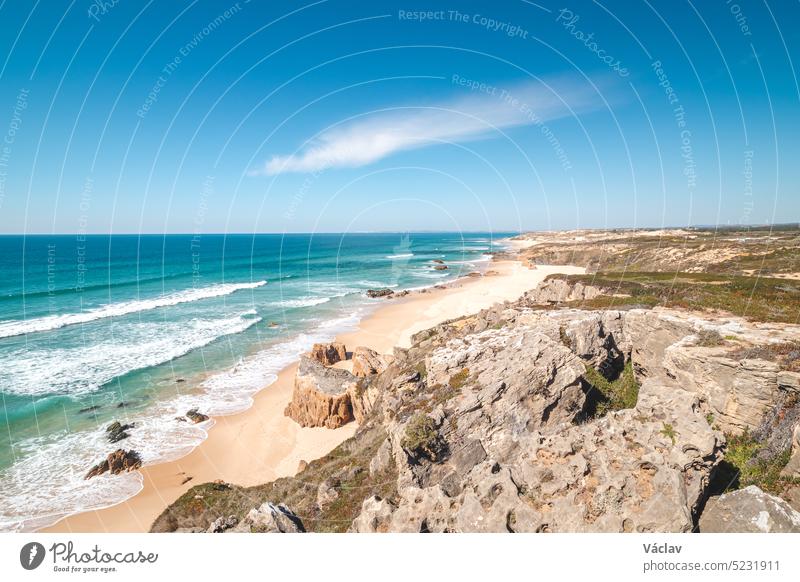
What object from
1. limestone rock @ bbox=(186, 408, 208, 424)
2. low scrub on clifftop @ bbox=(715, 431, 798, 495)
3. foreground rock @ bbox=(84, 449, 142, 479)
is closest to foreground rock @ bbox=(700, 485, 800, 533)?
low scrub on clifftop @ bbox=(715, 431, 798, 495)

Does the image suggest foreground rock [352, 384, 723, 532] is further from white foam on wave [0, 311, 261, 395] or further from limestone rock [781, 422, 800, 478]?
white foam on wave [0, 311, 261, 395]

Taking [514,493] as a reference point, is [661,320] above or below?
above

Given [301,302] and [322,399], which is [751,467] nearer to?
[322,399]

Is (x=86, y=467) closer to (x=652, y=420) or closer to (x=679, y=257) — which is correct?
(x=652, y=420)

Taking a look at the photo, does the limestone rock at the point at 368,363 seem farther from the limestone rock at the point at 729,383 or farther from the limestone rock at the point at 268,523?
the limestone rock at the point at 729,383

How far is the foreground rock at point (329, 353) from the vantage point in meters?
28.8

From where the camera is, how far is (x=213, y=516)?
12.7 m

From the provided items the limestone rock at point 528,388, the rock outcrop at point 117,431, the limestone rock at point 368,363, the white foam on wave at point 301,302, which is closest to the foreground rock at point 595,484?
the limestone rock at point 528,388

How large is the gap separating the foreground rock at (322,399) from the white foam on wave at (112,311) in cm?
3978

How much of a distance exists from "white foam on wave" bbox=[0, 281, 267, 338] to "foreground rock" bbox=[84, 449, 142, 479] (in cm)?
3446

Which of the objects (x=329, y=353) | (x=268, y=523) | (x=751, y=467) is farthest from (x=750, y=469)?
(x=329, y=353)

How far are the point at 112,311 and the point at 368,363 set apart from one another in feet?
153
